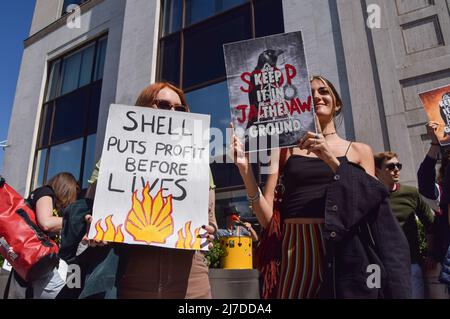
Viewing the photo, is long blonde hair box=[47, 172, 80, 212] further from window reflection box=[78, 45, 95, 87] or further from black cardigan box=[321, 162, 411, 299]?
window reflection box=[78, 45, 95, 87]

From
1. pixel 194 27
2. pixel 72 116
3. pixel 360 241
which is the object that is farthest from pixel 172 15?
pixel 360 241

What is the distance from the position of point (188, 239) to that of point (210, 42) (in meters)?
7.96

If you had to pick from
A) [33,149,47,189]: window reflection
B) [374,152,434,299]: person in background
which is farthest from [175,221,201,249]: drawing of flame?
[33,149,47,189]: window reflection

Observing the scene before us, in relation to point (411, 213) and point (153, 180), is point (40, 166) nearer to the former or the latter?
point (153, 180)

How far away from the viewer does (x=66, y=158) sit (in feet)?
37.1

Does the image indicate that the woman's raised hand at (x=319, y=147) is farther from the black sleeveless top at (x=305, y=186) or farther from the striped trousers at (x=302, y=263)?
the striped trousers at (x=302, y=263)

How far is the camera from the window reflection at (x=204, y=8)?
8.83 m

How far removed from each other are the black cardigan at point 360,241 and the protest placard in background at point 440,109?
191 cm

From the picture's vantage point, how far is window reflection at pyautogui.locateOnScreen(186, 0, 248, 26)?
29.0ft

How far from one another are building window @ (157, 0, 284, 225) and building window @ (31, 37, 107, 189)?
310 centimetres

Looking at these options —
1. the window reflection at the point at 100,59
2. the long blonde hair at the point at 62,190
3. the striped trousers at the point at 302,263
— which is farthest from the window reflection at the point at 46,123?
the striped trousers at the point at 302,263

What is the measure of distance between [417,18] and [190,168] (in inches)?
230

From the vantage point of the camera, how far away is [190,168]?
6.15 ft

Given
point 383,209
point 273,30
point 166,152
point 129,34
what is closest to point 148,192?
point 166,152
